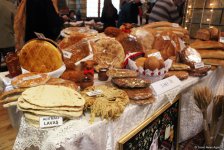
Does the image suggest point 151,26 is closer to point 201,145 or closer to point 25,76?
point 201,145

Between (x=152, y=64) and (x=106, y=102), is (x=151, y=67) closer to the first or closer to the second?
(x=152, y=64)

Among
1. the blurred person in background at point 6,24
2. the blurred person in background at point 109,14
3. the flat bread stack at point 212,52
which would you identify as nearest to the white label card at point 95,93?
the flat bread stack at point 212,52

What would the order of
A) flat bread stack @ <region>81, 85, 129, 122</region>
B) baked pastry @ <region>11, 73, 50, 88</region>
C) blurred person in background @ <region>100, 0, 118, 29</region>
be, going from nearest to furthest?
flat bread stack @ <region>81, 85, 129, 122</region>, baked pastry @ <region>11, 73, 50, 88</region>, blurred person in background @ <region>100, 0, 118, 29</region>

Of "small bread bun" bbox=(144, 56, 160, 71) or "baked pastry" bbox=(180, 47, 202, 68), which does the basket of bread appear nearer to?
"small bread bun" bbox=(144, 56, 160, 71)

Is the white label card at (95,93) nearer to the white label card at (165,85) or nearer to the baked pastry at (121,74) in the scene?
the baked pastry at (121,74)

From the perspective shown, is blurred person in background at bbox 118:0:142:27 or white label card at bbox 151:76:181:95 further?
blurred person in background at bbox 118:0:142:27

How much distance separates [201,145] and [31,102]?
4.59 feet

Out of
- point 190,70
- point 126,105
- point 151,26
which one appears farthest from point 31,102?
point 151,26

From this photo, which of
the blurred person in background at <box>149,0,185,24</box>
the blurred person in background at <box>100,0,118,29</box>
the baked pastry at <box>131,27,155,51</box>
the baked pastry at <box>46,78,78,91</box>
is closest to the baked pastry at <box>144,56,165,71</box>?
the baked pastry at <box>46,78,78,91</box>

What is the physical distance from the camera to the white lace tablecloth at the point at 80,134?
2.32 ft

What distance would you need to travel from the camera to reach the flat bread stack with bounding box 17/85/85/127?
0.74m

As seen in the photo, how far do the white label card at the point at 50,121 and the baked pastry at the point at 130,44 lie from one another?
2.97 ft

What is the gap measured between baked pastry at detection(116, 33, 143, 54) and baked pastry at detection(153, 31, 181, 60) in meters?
0.16

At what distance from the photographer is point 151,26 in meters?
2.06
